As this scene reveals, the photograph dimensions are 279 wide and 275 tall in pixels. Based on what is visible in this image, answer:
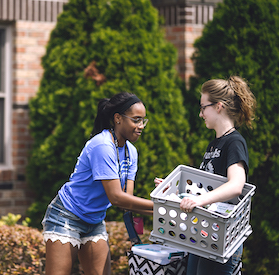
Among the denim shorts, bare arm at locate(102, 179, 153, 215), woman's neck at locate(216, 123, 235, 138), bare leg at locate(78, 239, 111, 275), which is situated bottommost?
bare leg at locate(78, 239, 111, 275)

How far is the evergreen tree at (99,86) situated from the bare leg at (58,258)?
7.54 feet

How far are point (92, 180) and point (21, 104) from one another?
11.2 ft

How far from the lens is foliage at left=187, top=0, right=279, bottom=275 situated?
17.4 feet

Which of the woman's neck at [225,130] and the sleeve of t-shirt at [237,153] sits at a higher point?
the woman's neck at [225,130]

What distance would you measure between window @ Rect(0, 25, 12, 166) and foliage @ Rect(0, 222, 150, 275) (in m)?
1.85

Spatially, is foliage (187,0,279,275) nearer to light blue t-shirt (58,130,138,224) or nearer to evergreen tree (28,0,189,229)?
evergreen tree (28,0,189,229)

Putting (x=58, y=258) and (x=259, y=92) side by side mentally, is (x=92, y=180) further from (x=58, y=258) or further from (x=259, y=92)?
(x=259, y=92)

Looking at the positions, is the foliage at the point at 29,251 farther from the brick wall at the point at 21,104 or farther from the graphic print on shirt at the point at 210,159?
the graphic print on shirt at the point at 210,159

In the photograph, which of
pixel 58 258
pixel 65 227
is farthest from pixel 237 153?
pixel 58 258

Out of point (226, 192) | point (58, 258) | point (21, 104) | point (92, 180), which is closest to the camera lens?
point (226, 192)

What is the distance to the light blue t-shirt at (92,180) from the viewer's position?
2994mm

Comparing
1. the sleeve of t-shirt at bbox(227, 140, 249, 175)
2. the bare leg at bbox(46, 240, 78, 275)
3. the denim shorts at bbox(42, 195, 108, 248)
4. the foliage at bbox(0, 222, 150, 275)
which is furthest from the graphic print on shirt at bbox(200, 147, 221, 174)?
the foliage at bbox(0, 222, 150, 275)

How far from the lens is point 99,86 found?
557 cm

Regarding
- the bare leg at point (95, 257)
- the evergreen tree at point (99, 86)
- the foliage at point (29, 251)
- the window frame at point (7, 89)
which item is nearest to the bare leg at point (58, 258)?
the bare leg at point (95, 257)
